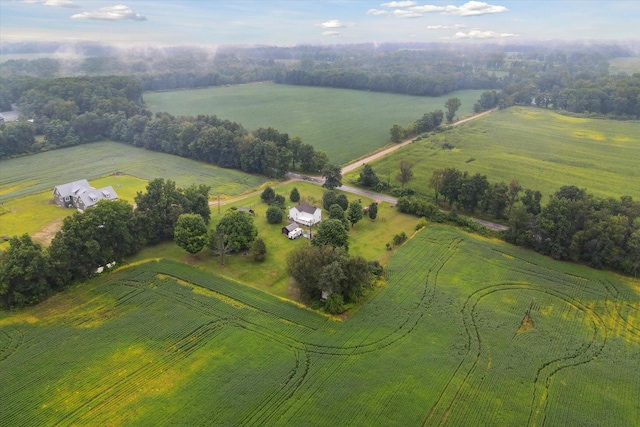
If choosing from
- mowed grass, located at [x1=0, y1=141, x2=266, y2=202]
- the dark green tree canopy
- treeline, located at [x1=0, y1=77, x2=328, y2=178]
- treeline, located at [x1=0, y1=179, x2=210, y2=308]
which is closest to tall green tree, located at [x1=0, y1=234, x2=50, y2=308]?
treeline, located at [x1=0, y1=179, x2=210, y2=308]

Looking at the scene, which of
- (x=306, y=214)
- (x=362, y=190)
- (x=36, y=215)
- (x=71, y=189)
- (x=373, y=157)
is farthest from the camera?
(x=373, y=157)

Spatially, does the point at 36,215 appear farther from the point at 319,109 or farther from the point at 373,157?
the point at 319,109

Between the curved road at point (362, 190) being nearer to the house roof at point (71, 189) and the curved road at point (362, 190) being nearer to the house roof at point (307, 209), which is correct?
the house roof at point (307, 209)

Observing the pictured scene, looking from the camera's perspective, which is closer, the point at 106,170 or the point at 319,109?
the point at 106,170

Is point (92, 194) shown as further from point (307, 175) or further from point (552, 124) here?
point (552, 124)

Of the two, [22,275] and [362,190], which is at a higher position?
[22,275]

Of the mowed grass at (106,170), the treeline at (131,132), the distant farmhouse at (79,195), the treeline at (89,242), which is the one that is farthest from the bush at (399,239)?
the distant farmhouse at (79,195)

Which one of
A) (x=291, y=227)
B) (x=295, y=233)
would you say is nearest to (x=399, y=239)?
(x=295, y=233)
